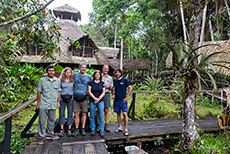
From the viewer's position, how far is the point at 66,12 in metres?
17.4

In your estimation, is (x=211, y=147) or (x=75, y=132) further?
(x=75, y=132)

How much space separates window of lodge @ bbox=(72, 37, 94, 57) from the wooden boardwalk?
9994 millimetres

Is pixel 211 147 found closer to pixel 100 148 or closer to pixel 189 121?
pixel 189 121

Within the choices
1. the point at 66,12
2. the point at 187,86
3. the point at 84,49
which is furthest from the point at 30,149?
the point at 66,12

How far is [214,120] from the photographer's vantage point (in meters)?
4.96

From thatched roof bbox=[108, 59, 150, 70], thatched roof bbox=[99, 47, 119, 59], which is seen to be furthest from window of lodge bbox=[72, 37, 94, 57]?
thatched roof bbox=[99, 47, 119, 59]

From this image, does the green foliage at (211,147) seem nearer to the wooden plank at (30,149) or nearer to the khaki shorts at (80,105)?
the khaki shorts at (80,105)

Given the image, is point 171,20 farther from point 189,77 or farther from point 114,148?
point 114,148

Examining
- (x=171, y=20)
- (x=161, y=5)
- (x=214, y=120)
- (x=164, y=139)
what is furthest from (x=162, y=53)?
(x=164, y=139)

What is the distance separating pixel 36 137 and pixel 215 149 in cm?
393

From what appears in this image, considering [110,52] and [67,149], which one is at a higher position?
[110,52]

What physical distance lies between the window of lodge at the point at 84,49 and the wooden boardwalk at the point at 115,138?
9.99 meters

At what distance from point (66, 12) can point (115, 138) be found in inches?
707

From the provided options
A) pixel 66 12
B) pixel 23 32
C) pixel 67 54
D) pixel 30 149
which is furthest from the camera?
pixel 66 12
